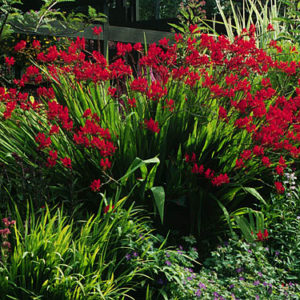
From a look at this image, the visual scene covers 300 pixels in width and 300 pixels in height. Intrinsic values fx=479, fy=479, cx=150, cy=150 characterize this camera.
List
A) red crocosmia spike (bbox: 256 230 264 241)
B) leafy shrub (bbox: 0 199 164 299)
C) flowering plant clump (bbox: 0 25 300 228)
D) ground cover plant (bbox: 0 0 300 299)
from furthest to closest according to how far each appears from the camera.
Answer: flowering plant clump (bbox: 0 25 300 228)
red crocosmia spike (bbox: 256 230 264 241)
ground cover plant (bbox: 0 0 300 299)
leafy shrub (bbox: 0 199 164 299)

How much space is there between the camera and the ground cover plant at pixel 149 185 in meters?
2.40

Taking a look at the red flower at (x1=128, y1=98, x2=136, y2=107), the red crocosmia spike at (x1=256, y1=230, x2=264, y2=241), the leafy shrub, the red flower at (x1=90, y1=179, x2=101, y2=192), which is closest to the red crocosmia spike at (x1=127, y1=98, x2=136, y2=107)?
the red flower at (x1=128, y1=98, x2=136, y2=107)

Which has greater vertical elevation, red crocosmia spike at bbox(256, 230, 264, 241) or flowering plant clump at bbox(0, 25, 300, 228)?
flowering plant clump at bbox(0, 25, 300, 228)

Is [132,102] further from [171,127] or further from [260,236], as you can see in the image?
[260,236]

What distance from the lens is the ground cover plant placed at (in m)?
2.40

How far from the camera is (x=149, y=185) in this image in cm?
291

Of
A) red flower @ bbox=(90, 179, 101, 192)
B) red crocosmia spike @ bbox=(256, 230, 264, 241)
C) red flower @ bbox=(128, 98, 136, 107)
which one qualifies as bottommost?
red crocosmia spike @ bbox=(256, 230, 264, 241)

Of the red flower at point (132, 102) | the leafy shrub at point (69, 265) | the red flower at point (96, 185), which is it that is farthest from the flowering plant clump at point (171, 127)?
the leafy shrub at point (69, 265)

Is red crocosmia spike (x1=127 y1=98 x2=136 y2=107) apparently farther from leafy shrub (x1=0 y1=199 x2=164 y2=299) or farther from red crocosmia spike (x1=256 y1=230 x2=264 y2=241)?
red crocosmia spike (x1=256 y1=230 x2=264 y2=241)

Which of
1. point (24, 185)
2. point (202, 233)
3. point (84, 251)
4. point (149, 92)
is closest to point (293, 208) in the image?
point (202, 233)

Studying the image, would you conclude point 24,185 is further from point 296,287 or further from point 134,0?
point 134,0

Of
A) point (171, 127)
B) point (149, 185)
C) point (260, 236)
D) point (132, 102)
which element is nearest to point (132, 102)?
point (132, 102)

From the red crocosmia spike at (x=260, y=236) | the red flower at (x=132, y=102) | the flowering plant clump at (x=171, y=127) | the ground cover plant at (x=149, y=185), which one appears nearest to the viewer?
the ground cover plant at (x=149, y=185)

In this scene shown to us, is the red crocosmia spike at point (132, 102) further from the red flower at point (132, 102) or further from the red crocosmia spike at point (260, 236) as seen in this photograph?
the red crocosmia spike at point (260, 236)
